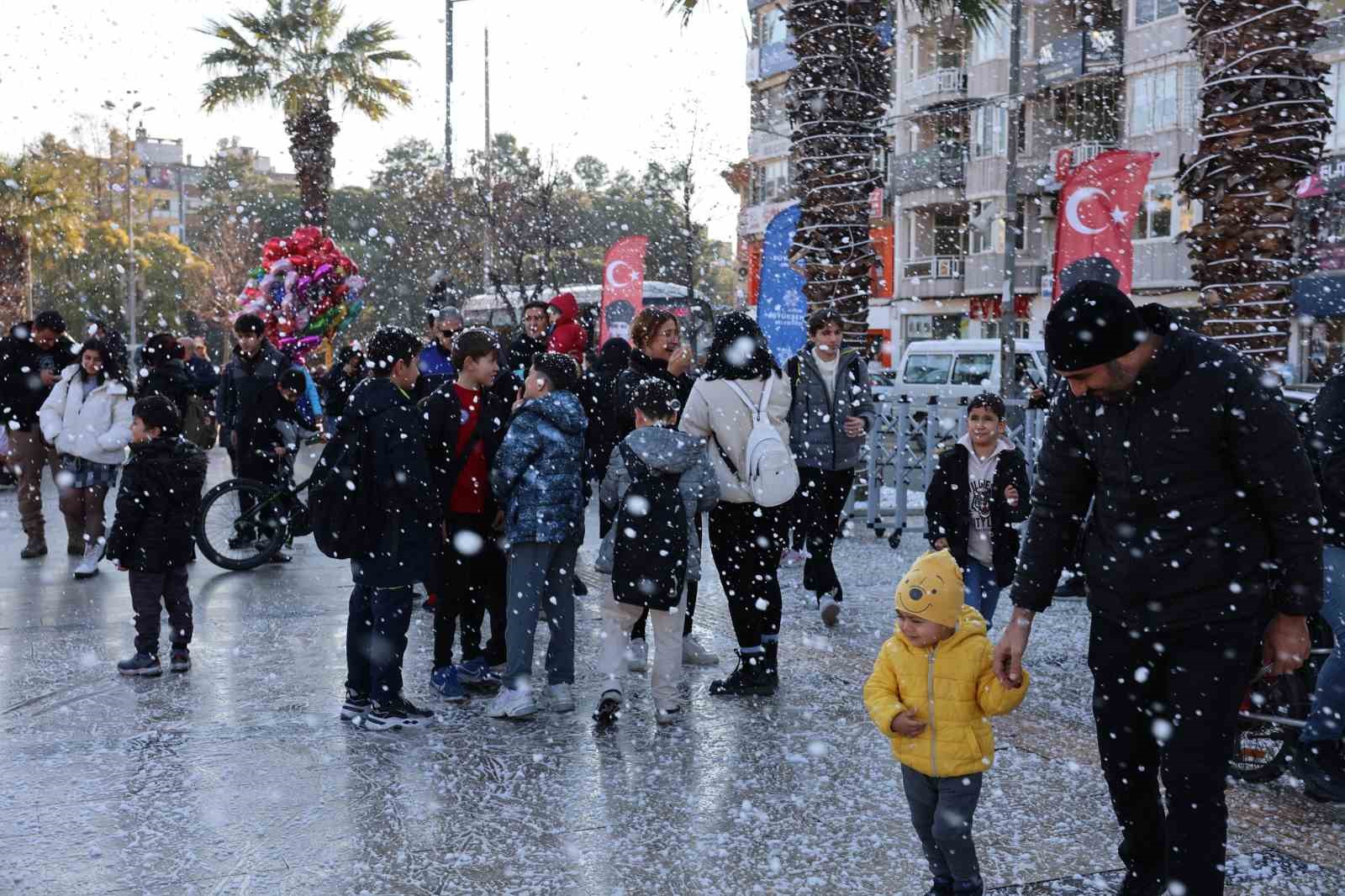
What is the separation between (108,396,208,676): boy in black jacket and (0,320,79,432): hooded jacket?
3.95 meters

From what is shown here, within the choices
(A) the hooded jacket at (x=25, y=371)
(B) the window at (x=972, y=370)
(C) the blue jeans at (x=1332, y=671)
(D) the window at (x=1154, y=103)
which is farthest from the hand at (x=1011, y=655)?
(D) the window at (x=1154, y=103)

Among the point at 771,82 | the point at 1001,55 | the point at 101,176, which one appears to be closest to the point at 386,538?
the point at 1001,55

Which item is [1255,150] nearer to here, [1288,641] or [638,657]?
[638,657]

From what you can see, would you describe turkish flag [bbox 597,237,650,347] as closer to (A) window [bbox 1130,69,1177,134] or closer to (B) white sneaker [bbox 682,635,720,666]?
(B) white sneaker [bbox 682,635,720,666]

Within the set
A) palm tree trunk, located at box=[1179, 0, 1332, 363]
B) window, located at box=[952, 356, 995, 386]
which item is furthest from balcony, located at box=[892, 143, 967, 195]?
palm tree trunk, located at box=[1179, 0, 1332, 363]

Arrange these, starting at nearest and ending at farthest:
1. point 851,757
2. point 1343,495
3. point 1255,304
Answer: point 1343,495 < point 851,757 < point 1255,304

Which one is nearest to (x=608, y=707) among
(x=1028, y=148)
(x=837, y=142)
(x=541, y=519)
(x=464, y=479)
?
(x=541, y=519)

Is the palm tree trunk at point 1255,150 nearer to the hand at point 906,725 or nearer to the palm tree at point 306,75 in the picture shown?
the hand at point 906,725

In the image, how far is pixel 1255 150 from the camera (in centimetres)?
933

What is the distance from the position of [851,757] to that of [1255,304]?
5607 millimetres

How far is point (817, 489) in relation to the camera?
8.43m

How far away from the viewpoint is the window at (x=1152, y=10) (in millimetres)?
35406

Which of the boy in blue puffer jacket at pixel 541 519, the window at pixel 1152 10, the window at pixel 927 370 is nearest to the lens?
the boy in blue puffer jacket at pixel 541 519

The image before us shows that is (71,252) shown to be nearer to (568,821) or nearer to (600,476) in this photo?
(600,476)
